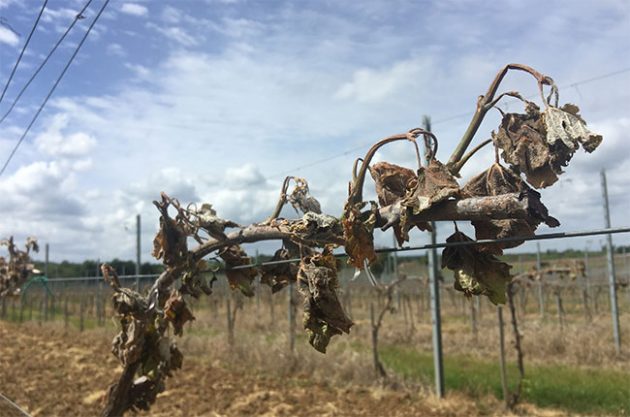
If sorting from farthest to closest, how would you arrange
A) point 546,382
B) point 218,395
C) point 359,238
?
point 546,382, point 218,395, point 359,238

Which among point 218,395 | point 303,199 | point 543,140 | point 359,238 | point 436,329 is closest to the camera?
point 543,140

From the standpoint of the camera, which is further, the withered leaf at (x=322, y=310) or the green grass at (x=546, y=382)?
the green grass at (x=546, y=382)

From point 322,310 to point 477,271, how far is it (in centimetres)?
50

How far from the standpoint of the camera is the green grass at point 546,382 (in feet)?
28.8

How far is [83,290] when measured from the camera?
2284 centimetres

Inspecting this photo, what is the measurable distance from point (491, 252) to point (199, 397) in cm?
830

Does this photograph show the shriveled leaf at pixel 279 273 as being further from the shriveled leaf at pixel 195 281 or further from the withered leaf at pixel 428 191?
the withered leaf at pixel 428 191

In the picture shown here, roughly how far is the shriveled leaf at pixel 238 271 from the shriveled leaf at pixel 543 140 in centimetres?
175

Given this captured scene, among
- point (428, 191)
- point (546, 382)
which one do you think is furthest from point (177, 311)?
point (546, 382)

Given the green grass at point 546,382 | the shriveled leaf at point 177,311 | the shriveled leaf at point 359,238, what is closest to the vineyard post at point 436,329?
the green grass at point 546,382

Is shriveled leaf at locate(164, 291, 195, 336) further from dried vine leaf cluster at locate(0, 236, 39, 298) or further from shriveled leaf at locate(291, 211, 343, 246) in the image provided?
dried vine leaf cluster at locate(0, 236, 39, 298)

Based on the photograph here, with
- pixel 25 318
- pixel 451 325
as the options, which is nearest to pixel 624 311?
pixel 451 325

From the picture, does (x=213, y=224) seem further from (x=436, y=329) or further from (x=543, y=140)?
(x=436, y=329)

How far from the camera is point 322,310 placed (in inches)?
74.4
